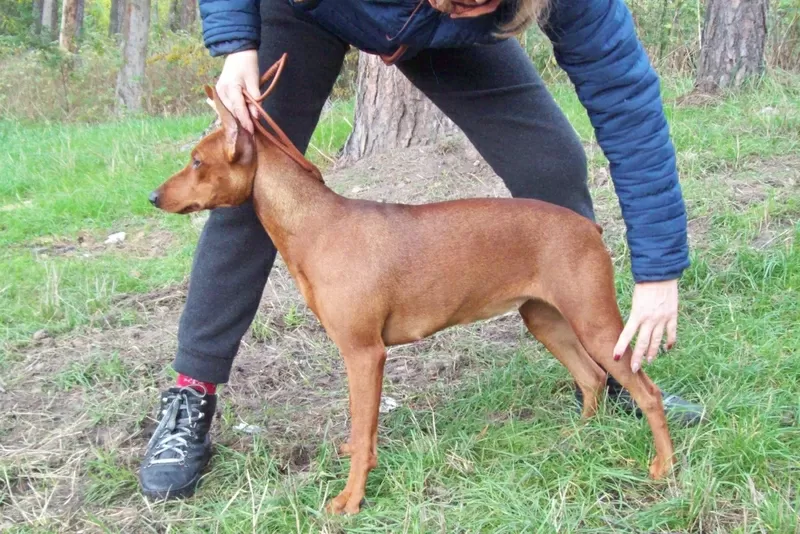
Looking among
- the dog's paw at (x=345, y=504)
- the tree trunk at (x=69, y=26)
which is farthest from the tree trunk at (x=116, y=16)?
the dog's paw at (x=345, y=504)

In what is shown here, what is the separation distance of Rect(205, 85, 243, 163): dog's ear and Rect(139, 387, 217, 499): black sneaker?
0.96 meters

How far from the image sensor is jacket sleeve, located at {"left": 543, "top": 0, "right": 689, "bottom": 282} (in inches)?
98.4

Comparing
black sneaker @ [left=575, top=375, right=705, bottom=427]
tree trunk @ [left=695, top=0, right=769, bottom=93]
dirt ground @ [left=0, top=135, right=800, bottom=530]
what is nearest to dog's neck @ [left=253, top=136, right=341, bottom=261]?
dirt ground @ [left=0, top=135, right=800, bottom=530]

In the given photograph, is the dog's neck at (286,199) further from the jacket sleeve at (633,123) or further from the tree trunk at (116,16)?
the tree trunk at (116,16)

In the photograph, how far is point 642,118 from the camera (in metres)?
2.53

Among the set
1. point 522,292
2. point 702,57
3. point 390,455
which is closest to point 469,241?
point 522,292

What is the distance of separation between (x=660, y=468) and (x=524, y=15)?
4.80ft

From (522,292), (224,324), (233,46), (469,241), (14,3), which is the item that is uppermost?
(233,46)

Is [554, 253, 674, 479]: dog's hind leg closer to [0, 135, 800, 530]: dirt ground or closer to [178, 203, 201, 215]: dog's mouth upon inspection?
[0, 135, 800, 530]: dirt ground

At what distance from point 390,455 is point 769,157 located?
3802mm

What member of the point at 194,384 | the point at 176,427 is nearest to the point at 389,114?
the point at 194,384

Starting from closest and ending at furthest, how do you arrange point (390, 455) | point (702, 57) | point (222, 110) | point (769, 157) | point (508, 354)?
point (222, 110), point (390, 455), point (508, 354), point (769, 157), point (702, 57)

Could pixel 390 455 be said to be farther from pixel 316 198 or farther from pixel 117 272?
pixel 117 272

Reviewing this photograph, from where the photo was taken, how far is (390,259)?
2.68m
